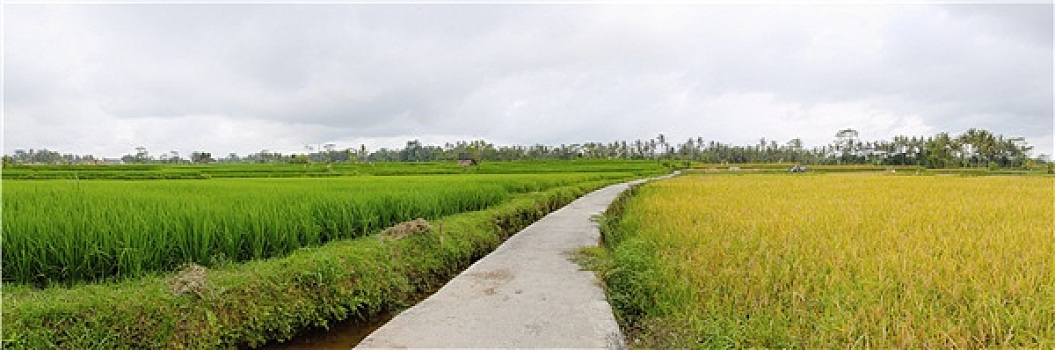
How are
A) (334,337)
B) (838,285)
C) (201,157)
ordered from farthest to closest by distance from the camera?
(201,157) → (838,285) → (334,337)

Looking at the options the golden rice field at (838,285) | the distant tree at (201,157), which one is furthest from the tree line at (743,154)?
the golden rice field at (838,285)

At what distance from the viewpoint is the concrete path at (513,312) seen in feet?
7.60

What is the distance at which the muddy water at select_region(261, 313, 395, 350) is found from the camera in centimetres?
289

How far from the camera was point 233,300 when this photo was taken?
2529mm

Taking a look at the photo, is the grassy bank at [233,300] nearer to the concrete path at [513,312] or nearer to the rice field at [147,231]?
the rice field at [147,231]

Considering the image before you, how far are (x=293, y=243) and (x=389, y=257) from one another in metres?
0.61

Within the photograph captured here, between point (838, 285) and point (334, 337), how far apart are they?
2987 mm

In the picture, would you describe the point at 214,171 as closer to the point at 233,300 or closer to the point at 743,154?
the point at 233,300

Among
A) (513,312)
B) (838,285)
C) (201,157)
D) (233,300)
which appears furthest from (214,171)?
(201,157)

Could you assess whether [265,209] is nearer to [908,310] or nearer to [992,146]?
[908,310]

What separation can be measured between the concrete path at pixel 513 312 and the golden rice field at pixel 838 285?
1.01ft

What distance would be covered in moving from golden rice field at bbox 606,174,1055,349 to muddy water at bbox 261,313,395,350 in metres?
1.49

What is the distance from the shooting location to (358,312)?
10.8ft

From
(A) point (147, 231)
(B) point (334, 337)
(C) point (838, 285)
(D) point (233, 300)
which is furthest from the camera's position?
(C) point (838, 285)
